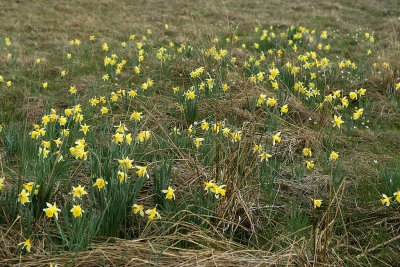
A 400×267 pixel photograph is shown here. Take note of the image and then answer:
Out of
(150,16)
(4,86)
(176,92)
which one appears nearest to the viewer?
(176,92)

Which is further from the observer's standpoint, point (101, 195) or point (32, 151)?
point (32, 151)

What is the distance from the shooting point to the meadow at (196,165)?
8.12 feet

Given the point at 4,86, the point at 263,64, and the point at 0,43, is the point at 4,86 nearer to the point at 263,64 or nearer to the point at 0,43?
the point at 0,43

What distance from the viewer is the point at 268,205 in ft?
10.1

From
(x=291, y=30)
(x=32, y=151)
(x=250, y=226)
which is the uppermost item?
(x=291, y=30)

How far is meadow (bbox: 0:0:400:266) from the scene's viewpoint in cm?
247

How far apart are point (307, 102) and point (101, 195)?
3.02m

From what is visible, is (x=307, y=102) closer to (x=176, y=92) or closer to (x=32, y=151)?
(x=176, y=92)

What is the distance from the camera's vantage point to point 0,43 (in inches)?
281

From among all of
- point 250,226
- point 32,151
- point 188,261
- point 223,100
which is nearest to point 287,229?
point 250,226

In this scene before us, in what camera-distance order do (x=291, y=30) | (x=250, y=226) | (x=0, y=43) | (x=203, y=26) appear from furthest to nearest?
(x=203, y=26) → (x=291, y=30) → (x=0, y=43) → (x=250, y=226)

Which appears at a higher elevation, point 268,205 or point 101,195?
point 101,195

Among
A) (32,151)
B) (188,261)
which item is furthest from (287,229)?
(32,151)

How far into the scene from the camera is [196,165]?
117 inches
